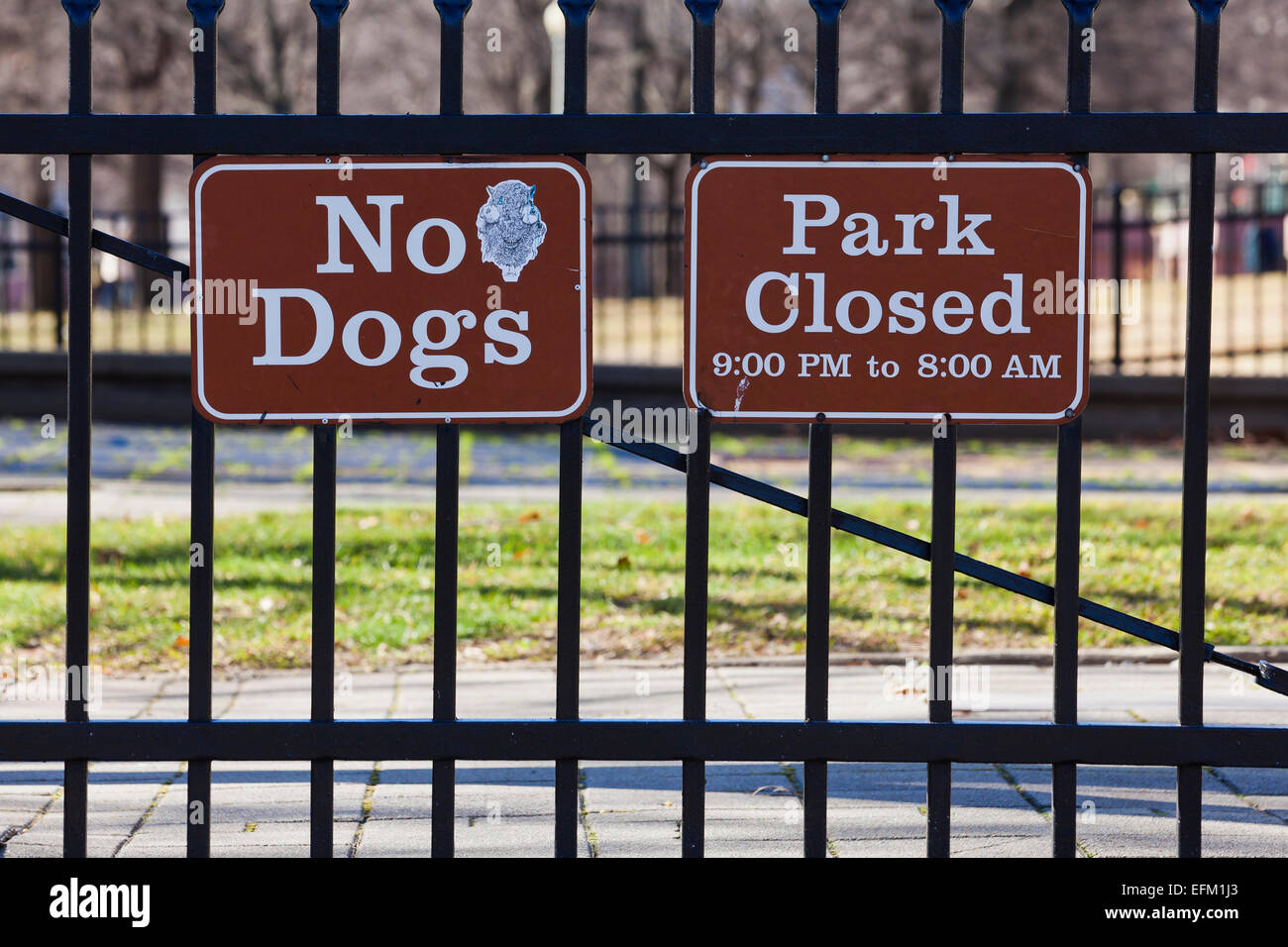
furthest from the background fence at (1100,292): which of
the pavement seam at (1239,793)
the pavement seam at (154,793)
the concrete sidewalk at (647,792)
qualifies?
the pavement seam at (1239,793)

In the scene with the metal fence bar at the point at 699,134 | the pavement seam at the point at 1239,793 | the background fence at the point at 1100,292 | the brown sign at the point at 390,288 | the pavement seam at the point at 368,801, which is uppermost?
the background fence at the point at 1100,292

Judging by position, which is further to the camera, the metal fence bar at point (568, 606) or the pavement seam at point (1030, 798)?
the pavement seam at point (1030, 798)

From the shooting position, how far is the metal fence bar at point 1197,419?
3.19 m

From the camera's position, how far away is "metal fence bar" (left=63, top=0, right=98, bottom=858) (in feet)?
10.4

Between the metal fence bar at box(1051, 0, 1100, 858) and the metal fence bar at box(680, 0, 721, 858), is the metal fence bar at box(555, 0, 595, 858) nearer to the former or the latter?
the metal fence bar at box(680, 0, 721, 858)

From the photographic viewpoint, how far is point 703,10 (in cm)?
313

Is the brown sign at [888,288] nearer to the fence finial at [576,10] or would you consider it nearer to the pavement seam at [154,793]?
the fence finial at [576,10]

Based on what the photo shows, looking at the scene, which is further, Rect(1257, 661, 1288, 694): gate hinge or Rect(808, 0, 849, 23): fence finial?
Rect(1257, 661, 1288, 694): gate hinge

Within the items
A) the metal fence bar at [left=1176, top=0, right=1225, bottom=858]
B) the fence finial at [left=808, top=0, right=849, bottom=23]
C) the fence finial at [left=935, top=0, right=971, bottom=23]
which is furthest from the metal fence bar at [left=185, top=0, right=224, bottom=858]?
the metal fence bar at [left=1176, top=0, right=1225, bottom=858]

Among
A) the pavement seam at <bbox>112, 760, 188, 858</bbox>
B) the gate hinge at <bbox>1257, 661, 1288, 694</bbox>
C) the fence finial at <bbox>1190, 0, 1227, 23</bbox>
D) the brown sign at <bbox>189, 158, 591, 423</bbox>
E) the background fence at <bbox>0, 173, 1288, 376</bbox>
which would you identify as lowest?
the pavement seam at <bbox>112, 760, 188, 858</bbox>

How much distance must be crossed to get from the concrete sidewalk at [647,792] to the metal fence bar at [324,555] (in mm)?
536

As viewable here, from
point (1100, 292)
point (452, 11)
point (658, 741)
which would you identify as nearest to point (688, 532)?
point (658, 741)

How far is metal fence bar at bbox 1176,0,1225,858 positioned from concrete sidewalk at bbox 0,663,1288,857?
1.93 feet
